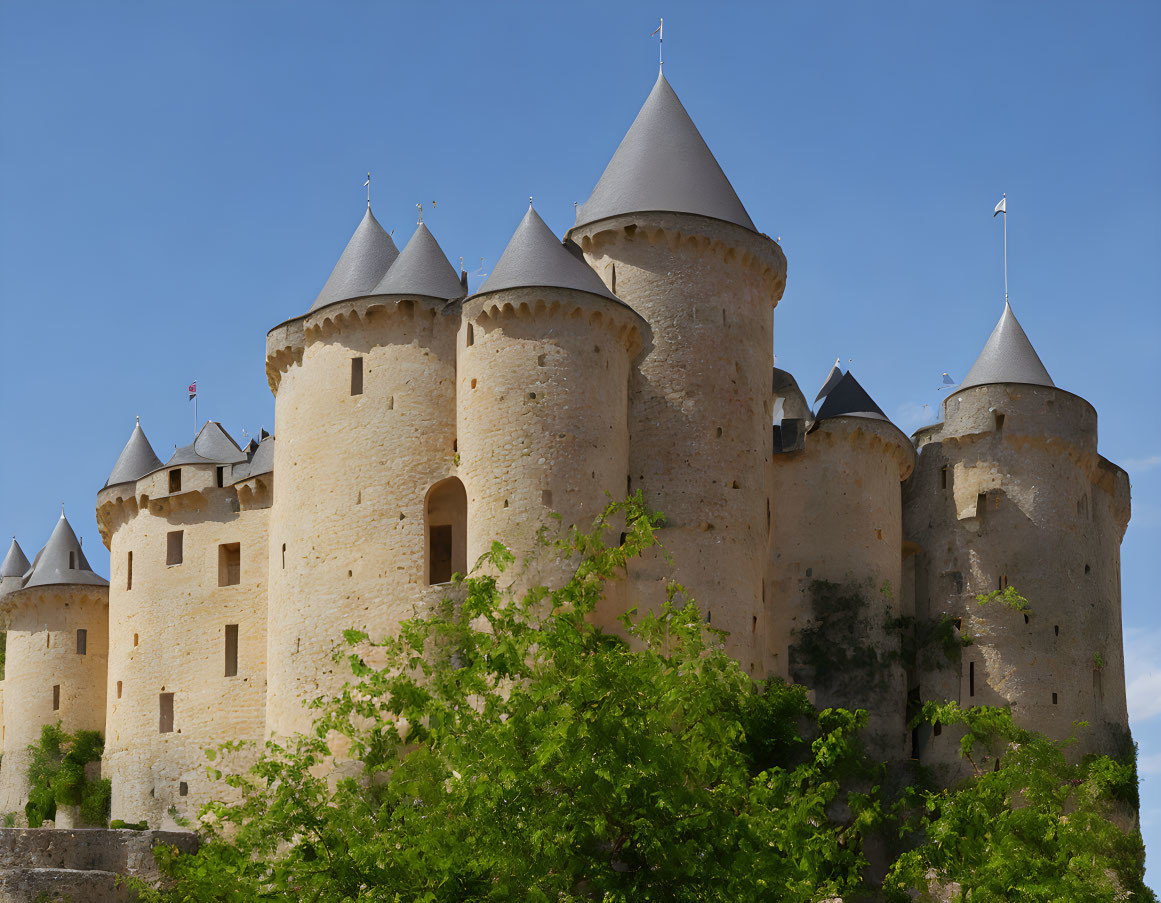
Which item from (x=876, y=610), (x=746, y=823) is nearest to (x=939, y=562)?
(x=876, y=610)

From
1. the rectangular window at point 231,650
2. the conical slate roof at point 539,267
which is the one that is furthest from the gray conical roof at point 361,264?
the rectangular window at point 231,650

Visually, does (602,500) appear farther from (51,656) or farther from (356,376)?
(51,656)

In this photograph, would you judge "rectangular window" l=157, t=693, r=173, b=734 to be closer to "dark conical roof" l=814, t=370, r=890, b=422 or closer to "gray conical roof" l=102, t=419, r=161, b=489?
"gray conical roof" l=102, t=419, r=161, b=489

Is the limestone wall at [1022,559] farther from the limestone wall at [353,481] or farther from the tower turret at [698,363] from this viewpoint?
the limestone wall at [353,481]

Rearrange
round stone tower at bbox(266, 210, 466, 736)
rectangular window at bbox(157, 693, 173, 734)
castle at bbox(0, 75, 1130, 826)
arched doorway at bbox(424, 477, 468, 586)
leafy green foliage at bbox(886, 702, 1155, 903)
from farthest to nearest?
rectangular window at bbox(157, 693, 173, 734) → arched doorway at bbox(424, 477, 468, 586) → round stone tower at bbox(266, 210, 466, 736) → castle at bbox(0, 75, 1130, 826) → leafy green foliage at bbox(886, 702, 1155, 903)

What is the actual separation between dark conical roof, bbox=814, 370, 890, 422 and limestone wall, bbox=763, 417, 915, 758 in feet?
2.50

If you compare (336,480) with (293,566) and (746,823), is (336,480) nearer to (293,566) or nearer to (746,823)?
(293,566)

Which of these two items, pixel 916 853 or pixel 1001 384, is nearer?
pixel 916 853

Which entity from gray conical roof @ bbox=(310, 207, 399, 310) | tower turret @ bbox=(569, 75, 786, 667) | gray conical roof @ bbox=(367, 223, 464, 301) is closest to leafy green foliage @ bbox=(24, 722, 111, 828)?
gray conical roof @ bbox=(310, 207, 399, 310)

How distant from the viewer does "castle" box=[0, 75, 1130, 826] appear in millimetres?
60250

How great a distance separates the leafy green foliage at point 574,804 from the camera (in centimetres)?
4038

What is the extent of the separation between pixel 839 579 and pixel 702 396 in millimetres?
8034

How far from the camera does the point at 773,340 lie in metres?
67.8

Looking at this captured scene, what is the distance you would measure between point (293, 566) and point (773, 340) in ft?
57.4
